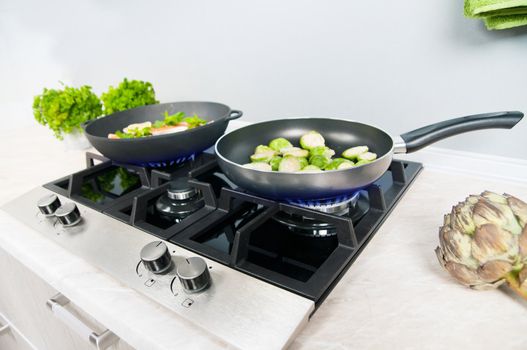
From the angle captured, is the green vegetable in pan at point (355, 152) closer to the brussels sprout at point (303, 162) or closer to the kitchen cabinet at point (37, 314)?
the brussels sprout at point (303, 162)

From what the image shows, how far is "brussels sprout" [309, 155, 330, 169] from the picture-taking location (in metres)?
0.72

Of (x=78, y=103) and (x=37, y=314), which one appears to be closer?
(x=37, y=314)

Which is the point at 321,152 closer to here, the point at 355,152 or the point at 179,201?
the point at 355,152

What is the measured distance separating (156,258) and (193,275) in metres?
0.08

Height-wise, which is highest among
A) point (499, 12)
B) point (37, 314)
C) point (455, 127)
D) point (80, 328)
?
point (499, 12)

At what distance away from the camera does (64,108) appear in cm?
119

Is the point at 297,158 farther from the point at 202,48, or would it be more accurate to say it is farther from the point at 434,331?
the point at 202,48

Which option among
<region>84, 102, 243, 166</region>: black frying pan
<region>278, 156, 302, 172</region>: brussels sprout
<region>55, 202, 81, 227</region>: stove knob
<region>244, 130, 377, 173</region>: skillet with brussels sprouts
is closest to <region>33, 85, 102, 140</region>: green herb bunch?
<region>84, 102, 243, 166</region>: black frying pan

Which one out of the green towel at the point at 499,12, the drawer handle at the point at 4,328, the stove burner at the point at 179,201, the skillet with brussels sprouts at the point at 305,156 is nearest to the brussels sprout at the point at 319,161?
the skillet with brussels sprouts at the point at 305,156

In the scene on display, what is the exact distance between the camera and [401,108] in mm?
913

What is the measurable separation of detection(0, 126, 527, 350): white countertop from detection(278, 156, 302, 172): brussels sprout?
19 centimetres

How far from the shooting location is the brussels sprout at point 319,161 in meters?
0.72

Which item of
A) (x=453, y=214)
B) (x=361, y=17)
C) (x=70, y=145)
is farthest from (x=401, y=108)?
(x=70, y=145)

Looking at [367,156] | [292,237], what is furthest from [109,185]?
[367,156]
